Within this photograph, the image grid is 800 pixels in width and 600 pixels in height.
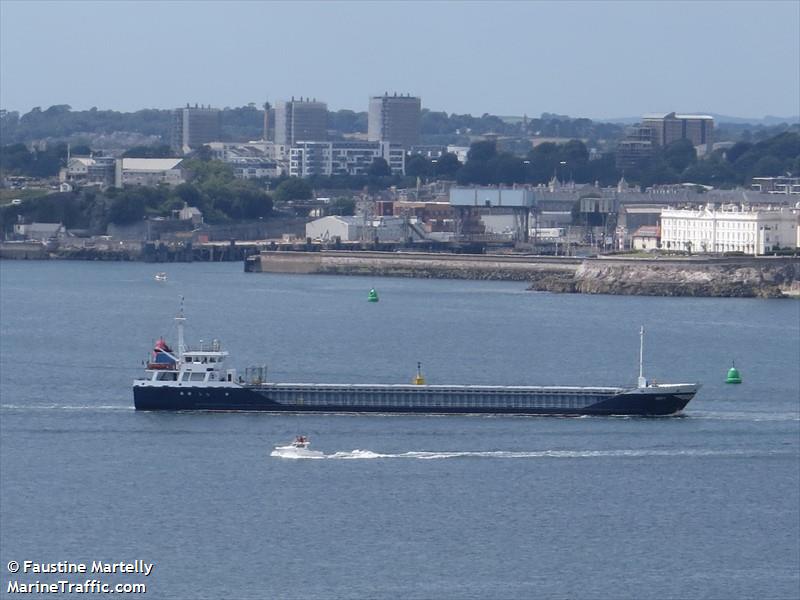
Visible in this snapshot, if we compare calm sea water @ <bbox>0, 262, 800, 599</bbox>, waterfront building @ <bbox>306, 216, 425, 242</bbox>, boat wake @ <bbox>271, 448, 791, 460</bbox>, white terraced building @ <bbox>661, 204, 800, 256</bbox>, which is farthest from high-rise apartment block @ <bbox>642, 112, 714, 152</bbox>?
boat wake @ <bbox>271, 448, 791, 460</bbox>

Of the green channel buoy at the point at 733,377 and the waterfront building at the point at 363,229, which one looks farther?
the waterfront building at the point at 363,229

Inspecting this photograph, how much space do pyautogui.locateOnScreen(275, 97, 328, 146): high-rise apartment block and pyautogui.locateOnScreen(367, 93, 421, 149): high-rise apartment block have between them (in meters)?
5.39

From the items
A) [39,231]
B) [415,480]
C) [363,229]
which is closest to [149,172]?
[39,231]

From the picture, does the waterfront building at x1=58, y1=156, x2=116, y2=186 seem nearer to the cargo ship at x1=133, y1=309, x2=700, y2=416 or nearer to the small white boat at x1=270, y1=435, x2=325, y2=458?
the cargo ship at x1=133, y1=309, x2=700, y2=416

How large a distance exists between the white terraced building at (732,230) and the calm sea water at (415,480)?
67.0 feet

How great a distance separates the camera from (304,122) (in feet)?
492

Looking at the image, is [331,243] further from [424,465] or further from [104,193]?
[424,465]

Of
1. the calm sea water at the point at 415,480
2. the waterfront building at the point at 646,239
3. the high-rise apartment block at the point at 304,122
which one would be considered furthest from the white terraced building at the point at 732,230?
the high-rise apartment block at the point at 304,122

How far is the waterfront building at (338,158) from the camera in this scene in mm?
127375

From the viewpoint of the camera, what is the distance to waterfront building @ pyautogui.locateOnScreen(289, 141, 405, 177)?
127375mm

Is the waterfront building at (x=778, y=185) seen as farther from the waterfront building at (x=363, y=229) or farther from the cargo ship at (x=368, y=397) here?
the cargo ship at (x=368, y=397)

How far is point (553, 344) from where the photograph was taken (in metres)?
44.3

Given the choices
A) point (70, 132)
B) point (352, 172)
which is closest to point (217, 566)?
point (352, 172)

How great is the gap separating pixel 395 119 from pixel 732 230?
9048cm
